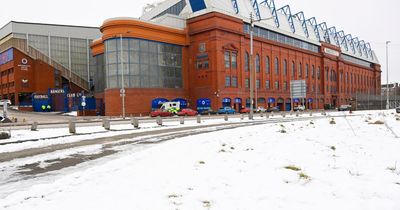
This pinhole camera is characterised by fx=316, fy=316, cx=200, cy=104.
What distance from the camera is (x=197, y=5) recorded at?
63.5 metres

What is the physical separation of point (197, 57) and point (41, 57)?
4356 cm

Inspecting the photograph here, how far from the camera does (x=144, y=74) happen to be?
57.4 m

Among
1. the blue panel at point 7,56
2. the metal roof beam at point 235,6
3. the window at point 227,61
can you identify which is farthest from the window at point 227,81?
the blue panel at point 7,56

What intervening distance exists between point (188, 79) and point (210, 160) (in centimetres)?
5649

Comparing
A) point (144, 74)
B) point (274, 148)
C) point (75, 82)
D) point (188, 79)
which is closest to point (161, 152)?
point (274, 148)

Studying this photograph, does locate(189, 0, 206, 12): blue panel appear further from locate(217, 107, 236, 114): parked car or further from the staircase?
the staircase

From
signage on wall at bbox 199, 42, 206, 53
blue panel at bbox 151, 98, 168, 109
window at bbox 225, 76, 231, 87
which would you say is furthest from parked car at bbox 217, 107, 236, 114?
signage on wall at bbox 199, 42, 206, 53

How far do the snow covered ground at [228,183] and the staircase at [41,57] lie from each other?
80.5m

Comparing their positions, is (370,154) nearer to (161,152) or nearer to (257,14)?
(161,152)

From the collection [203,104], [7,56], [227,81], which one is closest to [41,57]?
[7,56]

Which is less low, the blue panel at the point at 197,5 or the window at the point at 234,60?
the blue panel at the point at 197,5

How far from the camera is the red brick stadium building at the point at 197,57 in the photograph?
2217 inches

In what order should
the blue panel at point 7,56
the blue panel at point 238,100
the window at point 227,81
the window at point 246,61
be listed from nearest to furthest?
the window at point 227,81, the blue panel at point 238,100, the window at point 246,61, the blue panel at point 7,56

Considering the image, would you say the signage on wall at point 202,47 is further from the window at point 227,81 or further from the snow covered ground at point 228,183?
the snow covered ground at point 228,183
